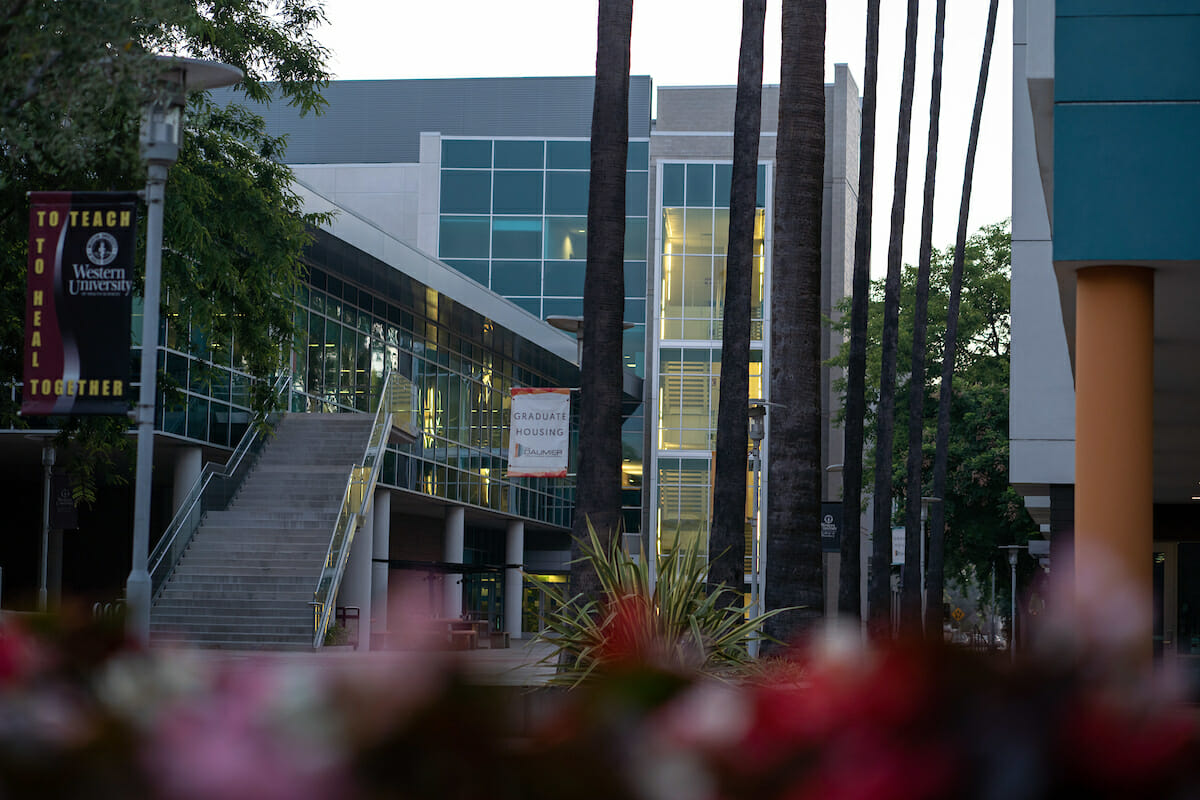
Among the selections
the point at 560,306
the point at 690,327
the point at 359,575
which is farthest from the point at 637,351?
the point at 359,575

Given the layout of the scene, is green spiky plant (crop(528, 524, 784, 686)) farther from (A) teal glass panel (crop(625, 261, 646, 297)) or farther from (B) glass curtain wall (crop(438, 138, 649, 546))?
(A) teal glass panel (crop(625, 261, 646, 297))

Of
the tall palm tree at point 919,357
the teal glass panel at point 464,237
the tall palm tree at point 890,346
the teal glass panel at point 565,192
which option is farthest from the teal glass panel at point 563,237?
the tall palm tree at point 890,346

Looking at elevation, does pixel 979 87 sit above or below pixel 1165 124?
above

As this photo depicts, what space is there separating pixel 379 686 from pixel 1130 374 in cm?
1200

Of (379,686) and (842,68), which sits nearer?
(379,686)

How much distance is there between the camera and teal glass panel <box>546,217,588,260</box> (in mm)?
64062

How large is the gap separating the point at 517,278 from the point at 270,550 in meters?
34.4

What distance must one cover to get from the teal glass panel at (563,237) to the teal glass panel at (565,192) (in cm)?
44

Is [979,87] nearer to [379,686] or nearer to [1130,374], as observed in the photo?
[1130,374]

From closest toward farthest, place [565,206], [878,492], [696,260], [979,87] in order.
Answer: [878,492], [979,87], [696,260], [565,206]

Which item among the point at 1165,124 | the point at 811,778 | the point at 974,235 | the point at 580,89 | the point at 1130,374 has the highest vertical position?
the point at 580,89

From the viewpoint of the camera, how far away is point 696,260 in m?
59.2

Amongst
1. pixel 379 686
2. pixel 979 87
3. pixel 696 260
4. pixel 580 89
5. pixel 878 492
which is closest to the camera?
pixel 379 686

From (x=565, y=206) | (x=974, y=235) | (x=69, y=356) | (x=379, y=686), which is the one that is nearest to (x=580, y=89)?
(x=565, y=206)
